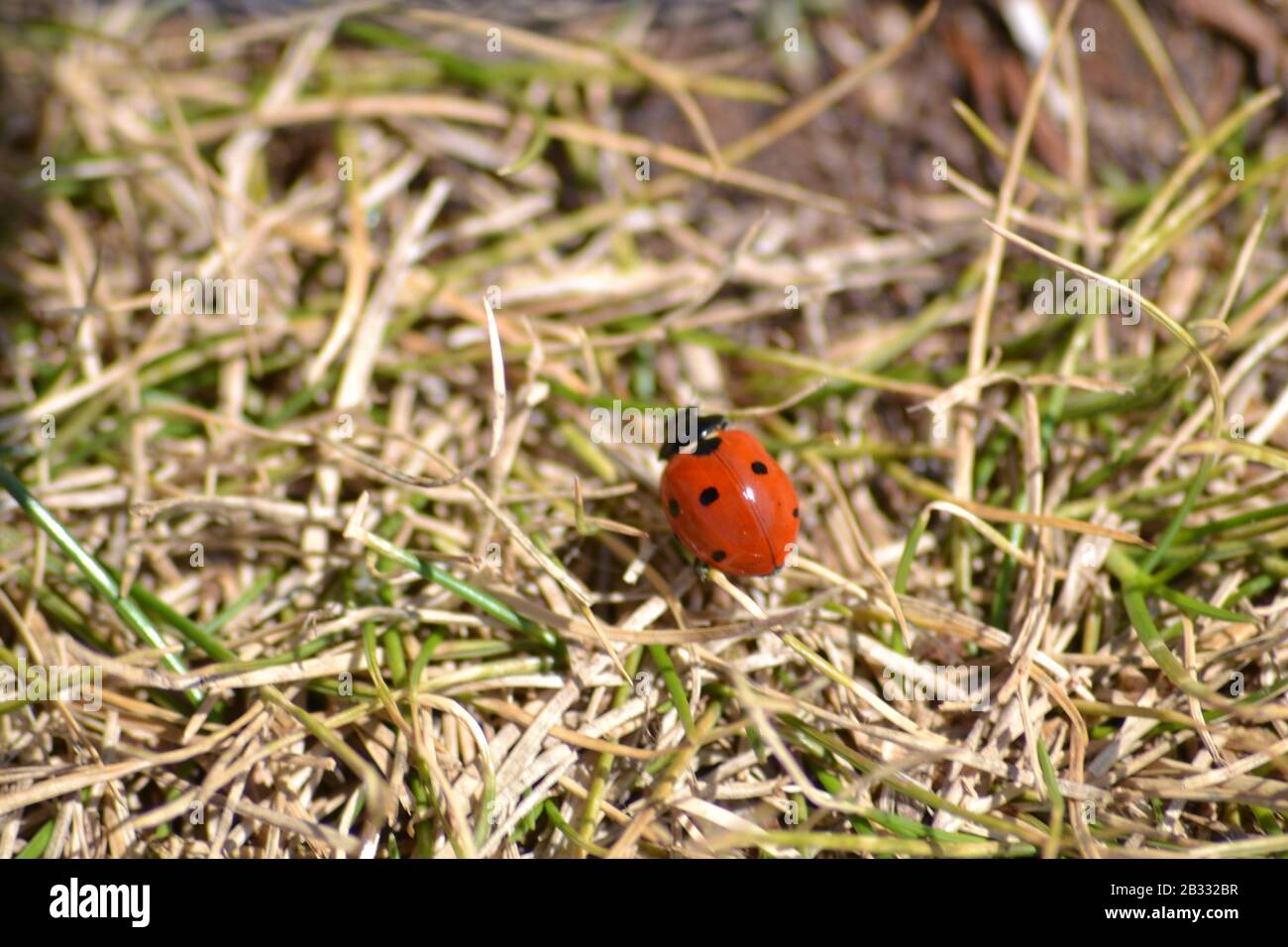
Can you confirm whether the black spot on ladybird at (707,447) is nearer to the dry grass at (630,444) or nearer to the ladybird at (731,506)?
the ladybird at (731,506)

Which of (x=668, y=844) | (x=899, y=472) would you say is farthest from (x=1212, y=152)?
(x=668, y=844)

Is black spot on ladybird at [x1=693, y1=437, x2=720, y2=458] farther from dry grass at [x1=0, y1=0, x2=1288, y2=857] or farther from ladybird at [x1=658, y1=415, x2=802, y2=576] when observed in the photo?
dry grass at [x1=0, y1=0, x2=1288, y2=857]

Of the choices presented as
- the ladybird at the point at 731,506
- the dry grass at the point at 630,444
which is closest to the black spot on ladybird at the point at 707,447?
the ladybird at the point at 731,506

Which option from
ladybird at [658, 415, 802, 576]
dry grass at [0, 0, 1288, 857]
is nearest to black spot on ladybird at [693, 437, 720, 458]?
ladybird at [658, 415, 802, 576]

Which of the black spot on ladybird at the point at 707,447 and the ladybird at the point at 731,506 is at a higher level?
the black spot on ladybird at the point at 707,447

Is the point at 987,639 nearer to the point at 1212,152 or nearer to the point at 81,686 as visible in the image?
the point at 1212,152

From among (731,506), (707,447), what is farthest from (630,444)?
(731,506)
